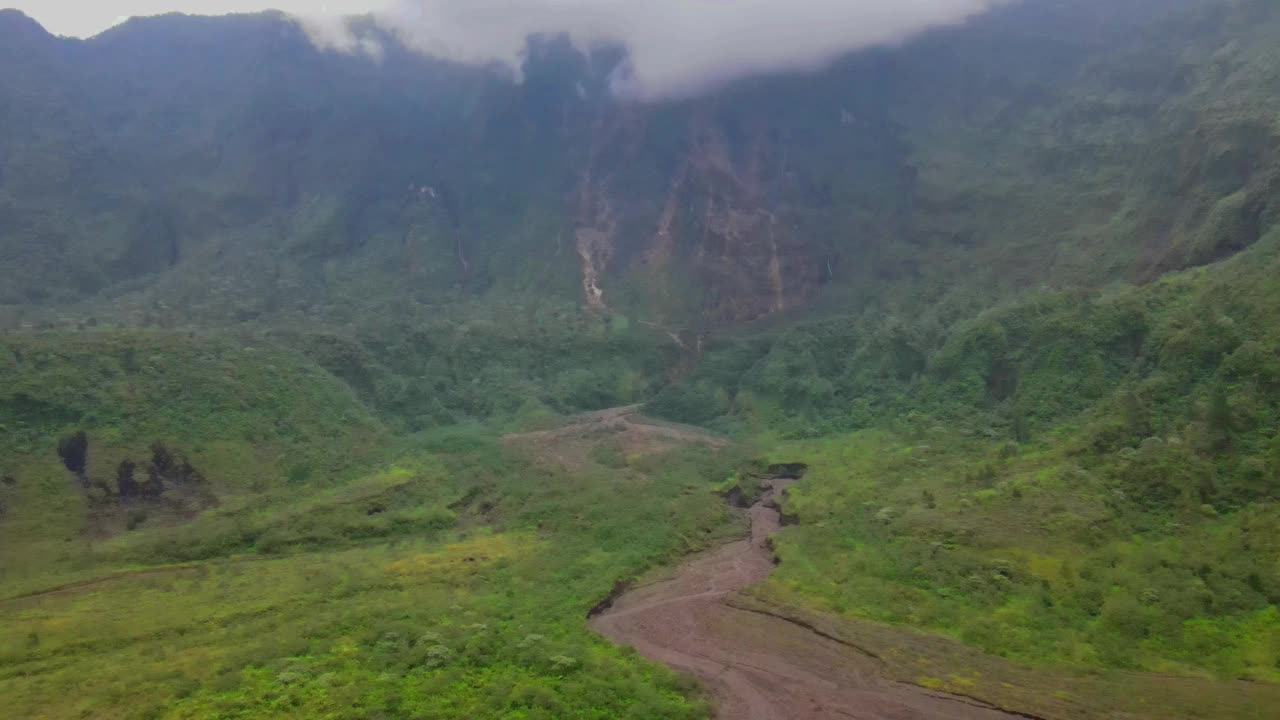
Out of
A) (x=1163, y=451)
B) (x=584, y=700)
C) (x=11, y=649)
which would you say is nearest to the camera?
(x=584, y=700)

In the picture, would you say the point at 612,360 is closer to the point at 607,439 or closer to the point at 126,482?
the point at 607,439

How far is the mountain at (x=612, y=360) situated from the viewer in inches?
1441

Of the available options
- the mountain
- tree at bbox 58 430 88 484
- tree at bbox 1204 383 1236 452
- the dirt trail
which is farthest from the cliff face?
the dirt trail

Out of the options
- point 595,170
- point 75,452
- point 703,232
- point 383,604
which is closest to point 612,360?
point 703,232

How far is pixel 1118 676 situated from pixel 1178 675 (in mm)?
2217

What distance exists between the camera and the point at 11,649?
3588 centimetres

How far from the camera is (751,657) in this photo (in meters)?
37.7

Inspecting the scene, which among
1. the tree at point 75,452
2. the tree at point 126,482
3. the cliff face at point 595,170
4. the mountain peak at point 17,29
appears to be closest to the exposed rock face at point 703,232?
the cliff face at point 595,170

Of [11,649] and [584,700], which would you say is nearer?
[584,700]

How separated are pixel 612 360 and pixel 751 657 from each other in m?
64.6

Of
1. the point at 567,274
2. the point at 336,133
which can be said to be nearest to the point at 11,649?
the point at 567,274

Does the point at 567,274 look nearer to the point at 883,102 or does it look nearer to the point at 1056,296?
the point at 883,102

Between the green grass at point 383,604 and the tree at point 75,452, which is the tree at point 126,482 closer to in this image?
the tree at point 75,452

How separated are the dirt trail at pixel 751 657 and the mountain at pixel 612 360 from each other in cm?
132
